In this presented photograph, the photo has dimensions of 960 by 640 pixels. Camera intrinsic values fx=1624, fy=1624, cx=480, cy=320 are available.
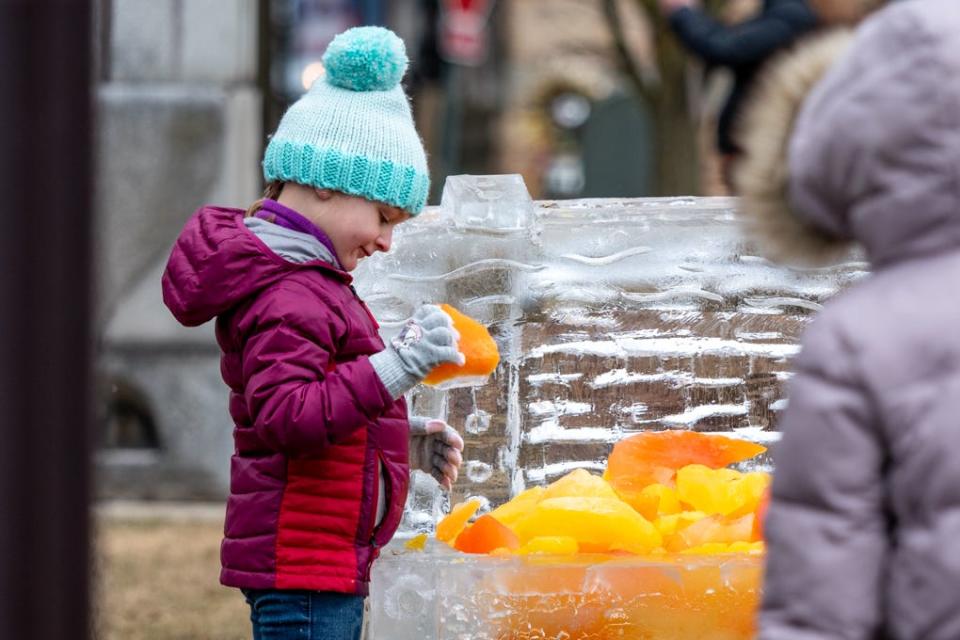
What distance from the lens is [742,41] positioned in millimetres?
5484

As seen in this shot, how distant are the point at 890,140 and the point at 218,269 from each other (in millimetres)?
1280

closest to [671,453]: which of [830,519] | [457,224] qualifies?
[457,224]

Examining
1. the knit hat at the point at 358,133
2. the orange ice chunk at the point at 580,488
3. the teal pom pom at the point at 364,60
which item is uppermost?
the teal pom pom at the point at 364,60

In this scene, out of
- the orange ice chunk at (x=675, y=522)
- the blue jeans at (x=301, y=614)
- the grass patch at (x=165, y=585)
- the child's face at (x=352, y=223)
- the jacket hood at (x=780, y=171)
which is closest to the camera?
the jacket hood at (x=780, y=171)

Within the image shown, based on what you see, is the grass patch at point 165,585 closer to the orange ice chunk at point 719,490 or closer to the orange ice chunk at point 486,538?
the orange ice chunk at point 486,538

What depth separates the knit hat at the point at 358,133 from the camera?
2.83m

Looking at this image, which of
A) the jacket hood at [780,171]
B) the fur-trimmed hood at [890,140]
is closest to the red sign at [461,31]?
the jacket hood at [780,171]

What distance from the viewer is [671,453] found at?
11.0 ft

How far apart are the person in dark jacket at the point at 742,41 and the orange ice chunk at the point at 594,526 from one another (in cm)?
249

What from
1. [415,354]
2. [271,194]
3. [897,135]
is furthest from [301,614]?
[897,135]

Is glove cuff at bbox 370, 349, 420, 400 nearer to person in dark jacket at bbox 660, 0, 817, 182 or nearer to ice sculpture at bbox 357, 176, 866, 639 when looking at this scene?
ice sculpture at bbox 357, 176, 866, 639

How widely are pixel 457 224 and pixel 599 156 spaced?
30.6 feet

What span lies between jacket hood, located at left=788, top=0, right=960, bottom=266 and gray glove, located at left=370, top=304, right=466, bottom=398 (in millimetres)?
906

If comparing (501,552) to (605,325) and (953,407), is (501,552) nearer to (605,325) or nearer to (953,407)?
(605,325)
